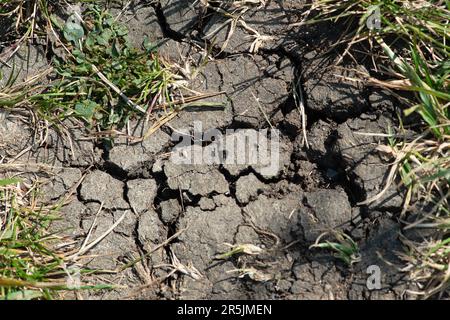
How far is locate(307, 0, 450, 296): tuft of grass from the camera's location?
2.36 meters

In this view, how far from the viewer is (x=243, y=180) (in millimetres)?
2607

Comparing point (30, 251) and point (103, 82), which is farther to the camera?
point (103, 82)

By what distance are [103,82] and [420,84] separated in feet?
4.24

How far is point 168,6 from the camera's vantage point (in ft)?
9.43

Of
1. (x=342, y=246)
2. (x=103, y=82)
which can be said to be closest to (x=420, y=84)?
(x=342, y=246)

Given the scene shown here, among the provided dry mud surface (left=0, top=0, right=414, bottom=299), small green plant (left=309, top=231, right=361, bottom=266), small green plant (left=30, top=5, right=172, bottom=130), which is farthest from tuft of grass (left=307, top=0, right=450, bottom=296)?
small green plant (left=30, top=5, right=172, bottom=130)

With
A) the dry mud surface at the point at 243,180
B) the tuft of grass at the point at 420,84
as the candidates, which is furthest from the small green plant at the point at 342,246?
the tuft of grass at the point at 420,84

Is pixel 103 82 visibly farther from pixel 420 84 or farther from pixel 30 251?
pixel 420 84

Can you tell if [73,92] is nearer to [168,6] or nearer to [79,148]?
[79,148]

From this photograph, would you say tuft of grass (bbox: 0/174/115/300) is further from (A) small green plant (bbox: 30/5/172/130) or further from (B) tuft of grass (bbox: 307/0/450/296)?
(B) tuft of grass (bbox: 307/0/450/296)

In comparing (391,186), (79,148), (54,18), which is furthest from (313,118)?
(54,18)

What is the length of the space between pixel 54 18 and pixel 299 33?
107 cm

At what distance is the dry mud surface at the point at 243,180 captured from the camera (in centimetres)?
244

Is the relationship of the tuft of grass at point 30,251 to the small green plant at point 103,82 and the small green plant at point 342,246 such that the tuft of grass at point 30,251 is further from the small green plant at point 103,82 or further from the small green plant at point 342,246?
the small green plant at point 342,246
